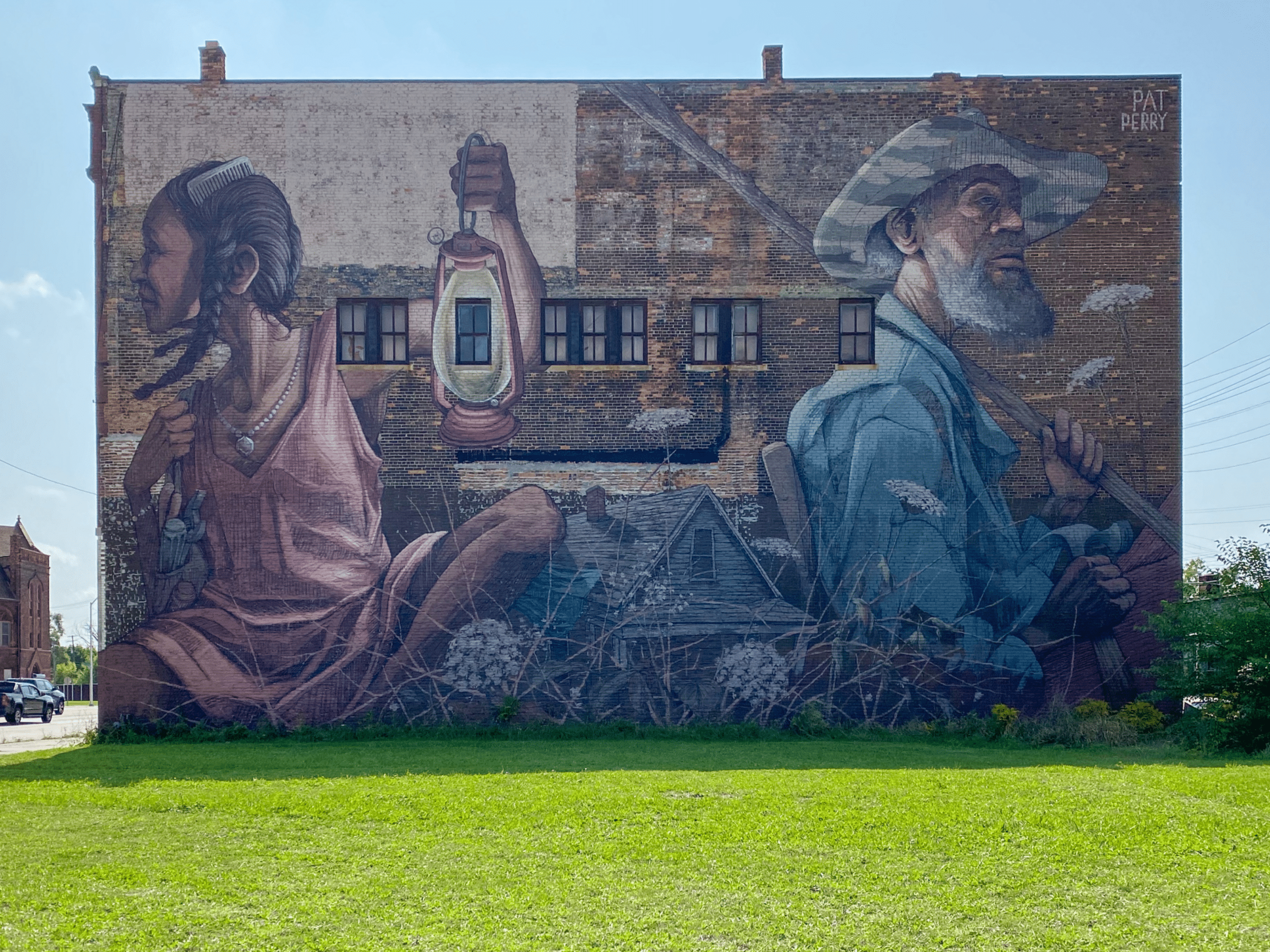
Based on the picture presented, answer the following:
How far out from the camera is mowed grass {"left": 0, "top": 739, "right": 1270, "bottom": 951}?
7.09m

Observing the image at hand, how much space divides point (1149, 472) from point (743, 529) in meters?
7.08

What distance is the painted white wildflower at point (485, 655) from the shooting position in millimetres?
18938

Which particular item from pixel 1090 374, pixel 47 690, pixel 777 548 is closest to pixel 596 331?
pixel 777 548

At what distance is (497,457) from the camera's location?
1939cm

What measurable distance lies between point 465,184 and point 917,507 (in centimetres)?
957

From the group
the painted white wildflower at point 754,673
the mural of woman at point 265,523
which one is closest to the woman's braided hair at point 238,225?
the mural of woman at point 265,523

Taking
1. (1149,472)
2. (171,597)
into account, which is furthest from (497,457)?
(1149,472)

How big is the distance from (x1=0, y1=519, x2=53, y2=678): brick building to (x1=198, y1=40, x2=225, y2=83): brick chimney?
1761 inches

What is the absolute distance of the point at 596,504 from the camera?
1925 centimetres

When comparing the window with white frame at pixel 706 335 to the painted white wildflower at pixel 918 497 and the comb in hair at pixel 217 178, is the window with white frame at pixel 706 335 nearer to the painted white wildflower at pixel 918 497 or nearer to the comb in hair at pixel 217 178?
the painted white wildflower at pixel 918 497

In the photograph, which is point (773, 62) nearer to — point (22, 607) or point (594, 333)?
point (594, 333)

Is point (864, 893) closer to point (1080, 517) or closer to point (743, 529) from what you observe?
point (743, 529)

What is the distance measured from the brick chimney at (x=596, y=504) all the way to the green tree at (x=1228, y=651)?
9088 millimetres

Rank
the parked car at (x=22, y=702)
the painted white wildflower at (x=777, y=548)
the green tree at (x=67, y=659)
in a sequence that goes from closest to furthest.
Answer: the painted white wildflower at (x=777, y=548) → the parked car at (x=22, y=702) → the green tree at (x=67, y=659)
